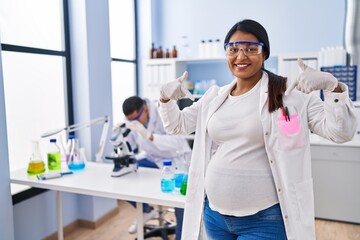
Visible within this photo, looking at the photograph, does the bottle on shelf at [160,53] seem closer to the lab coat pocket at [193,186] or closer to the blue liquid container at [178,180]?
the blue liquid container at [178,180]

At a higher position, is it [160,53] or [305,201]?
[160,53]

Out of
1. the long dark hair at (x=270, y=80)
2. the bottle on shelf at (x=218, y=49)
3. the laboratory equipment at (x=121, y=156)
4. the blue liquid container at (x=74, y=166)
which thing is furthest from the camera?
the bottle on shelf at (x=218, y=49)

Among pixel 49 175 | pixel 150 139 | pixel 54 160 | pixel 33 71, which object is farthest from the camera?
pixel 33 71

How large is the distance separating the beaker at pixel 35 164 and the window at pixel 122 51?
54.4 inches

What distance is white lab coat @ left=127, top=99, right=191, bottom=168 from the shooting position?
2447 millimetres

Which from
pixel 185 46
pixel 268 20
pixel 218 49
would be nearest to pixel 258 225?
pixel 218 49

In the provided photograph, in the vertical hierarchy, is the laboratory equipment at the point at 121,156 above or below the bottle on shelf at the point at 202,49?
below

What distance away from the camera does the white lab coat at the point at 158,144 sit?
2.45 meters

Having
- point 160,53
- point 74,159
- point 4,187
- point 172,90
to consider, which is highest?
point 160,53

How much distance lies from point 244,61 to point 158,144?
4.37ft

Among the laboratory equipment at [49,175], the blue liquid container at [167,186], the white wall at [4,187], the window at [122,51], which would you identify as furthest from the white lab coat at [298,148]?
the window at [122,51]

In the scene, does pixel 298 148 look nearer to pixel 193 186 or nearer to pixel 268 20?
pixel 193 186

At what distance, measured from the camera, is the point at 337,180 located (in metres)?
2.80

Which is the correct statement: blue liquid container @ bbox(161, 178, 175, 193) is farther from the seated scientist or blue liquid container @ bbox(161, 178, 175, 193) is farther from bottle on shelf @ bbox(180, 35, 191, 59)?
bottle on shelf @ bbox(180, 35, 191, 59)
